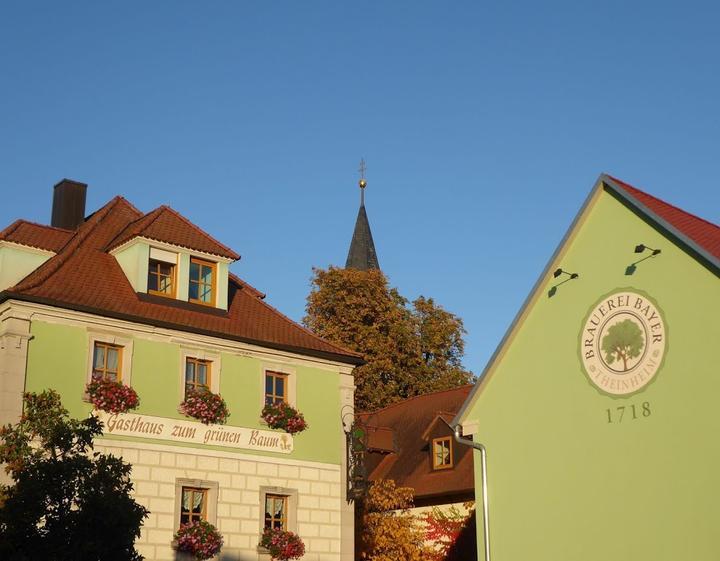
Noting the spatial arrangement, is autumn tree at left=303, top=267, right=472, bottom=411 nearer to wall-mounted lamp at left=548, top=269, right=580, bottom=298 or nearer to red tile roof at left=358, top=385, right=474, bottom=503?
red tile roof at left=358, top=385, right=474, bottom=503

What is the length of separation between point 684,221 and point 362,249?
60935mm

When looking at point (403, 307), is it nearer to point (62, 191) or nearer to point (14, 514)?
point (62, 191)

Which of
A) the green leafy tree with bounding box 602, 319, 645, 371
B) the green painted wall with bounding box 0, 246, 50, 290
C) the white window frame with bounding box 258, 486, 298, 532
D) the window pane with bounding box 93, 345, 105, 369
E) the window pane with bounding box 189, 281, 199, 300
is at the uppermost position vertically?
Answer: the green painted wall with bounding box 0, 246, 50, 290

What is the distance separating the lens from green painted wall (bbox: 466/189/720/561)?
2012cm

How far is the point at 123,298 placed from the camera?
27219 millimetres

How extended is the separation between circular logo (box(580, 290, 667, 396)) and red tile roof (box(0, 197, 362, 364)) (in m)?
9.53

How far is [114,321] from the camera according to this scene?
26.3 m

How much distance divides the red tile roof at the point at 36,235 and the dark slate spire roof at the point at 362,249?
51.1m

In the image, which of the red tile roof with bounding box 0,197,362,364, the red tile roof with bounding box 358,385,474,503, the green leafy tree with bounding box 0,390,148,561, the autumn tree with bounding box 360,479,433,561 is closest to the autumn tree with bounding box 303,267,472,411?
the red tile roof with bounding box 358,385,474,503

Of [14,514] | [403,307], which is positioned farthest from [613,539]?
[403,307]

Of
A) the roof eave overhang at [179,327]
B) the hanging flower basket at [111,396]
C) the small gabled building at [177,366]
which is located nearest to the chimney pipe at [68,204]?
the small gabled building at [177,366]

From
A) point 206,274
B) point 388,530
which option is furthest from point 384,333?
point 206,274

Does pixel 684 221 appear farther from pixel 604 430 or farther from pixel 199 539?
pixel 199 539

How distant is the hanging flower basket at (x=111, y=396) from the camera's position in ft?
82.7
